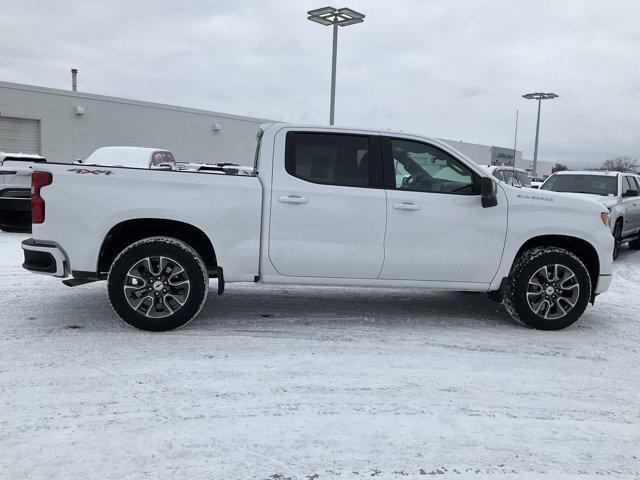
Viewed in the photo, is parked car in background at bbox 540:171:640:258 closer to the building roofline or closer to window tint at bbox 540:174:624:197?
window tint at bbox 540:174:624:197

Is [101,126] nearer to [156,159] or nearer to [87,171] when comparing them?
[156,159]

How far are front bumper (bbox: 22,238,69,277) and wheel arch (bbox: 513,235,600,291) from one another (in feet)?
14.0

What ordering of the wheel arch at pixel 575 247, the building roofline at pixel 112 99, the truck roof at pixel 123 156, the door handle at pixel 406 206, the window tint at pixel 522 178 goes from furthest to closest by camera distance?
the building roofline at pixel 112 99
the window tint at pixel 522 178
the truck roof at pixel 123 156
the wheel arch at pixel 575 247
the door handle at pixel 406 206

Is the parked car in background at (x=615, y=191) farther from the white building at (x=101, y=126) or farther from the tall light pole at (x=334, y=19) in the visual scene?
the white building at (x=101, y=126)

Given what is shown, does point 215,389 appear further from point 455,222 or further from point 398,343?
point 455,222

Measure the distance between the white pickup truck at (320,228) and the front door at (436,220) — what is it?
0.4 inches

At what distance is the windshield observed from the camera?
11.7 metres

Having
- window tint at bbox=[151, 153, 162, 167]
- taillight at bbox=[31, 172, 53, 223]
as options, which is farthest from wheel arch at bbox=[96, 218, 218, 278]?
window tint at bbox=[151, 153, 162, 167]

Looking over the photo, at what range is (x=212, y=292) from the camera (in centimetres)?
689

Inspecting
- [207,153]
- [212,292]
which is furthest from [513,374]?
[207,153]

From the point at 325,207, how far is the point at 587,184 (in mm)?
8714

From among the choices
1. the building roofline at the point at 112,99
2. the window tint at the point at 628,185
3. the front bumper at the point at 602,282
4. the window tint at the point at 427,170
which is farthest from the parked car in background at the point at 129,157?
the building roofline at the point at 112,99

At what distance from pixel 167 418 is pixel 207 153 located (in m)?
31.3

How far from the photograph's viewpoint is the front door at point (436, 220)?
5418 millimetres
